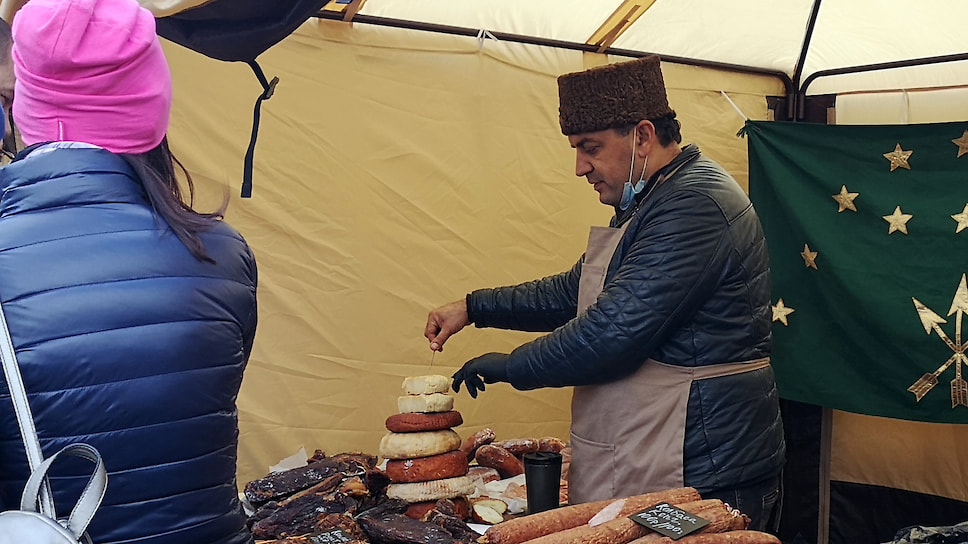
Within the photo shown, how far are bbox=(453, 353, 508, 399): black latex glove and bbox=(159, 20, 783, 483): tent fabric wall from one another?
2.75 feet

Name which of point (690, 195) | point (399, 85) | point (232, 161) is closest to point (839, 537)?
point (690, 195)

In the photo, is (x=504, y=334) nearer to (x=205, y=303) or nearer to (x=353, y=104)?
(x=353, y=104)

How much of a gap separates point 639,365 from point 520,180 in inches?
60.9

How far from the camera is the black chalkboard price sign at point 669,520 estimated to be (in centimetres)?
190

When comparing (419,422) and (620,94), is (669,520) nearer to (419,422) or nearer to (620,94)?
(419,422)

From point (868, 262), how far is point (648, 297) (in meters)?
2.36

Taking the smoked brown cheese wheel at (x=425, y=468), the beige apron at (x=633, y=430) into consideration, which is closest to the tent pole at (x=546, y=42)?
the beige apron at (x=633, y=430)

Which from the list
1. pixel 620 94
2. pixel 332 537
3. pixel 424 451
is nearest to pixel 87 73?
pixel 332 537

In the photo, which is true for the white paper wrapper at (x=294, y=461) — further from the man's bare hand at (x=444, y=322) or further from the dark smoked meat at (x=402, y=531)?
the dark smoked meat at (x=402, y=531)

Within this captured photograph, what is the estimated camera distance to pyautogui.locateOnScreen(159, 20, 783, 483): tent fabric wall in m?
3.22

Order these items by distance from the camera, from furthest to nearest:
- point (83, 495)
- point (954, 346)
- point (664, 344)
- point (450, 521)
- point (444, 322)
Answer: point (954, 346), point (444, 322), point (664, 344), point (450, 521), point (83, 495)

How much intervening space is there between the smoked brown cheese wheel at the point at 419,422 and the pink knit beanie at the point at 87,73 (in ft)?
4.30

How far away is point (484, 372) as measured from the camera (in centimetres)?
271

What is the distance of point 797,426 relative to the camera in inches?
188
